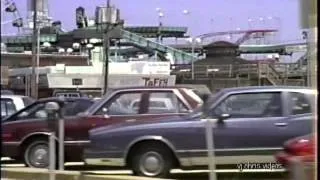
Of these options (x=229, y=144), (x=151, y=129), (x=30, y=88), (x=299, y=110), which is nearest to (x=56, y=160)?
(x=151, y=129)

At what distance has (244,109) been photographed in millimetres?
9453

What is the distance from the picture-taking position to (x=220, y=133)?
9188 millimetres

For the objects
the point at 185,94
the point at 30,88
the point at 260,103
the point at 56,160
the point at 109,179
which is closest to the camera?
the point at 109,179

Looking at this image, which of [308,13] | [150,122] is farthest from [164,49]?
[308,13]

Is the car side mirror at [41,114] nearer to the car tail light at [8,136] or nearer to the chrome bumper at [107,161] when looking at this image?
the car tail light at [8,136]

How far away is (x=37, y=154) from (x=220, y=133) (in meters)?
3.33

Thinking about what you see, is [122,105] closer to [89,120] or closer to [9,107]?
[89,120]

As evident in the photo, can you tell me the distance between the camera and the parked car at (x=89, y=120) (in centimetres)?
1066

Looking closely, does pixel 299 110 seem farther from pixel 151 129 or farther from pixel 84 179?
pixel 84 179

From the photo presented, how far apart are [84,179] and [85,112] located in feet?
7.31

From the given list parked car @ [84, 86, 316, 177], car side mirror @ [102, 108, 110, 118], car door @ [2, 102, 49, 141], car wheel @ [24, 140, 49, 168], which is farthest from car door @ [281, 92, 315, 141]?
car door @ [2, 102, 49, 141]

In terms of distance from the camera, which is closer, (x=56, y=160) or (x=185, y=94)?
(x=56, y=160)

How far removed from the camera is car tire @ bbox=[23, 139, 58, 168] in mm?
10867

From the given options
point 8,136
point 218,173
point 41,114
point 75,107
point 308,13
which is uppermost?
point 308,13
